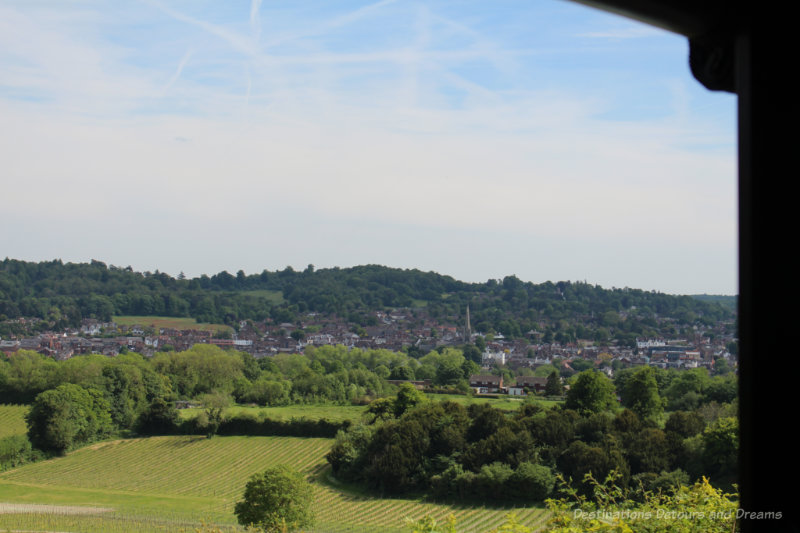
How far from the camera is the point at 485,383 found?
57.9m

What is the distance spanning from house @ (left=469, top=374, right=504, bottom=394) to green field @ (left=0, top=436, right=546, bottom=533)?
22.3m

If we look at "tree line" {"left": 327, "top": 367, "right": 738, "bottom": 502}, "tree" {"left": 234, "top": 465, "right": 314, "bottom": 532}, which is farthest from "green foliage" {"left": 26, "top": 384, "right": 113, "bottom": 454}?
"tree" {"left": 234, "top": 465, "right": 314, "bottom": 532}

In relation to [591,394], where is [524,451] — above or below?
below

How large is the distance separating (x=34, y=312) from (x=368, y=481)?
330ft

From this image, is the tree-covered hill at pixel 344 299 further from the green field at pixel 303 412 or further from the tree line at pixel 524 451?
the tree line at pixel 524 451

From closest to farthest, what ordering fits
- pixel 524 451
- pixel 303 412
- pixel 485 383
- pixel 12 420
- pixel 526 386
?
pixel 524 451
pixel 303 412
pixel 12 420
pixel 526 386
pixel 485 383

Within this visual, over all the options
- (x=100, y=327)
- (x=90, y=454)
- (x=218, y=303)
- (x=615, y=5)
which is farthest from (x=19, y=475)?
(x=218, y=303)

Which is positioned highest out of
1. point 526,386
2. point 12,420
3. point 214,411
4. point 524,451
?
point 524,451

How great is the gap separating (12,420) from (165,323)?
232 feet

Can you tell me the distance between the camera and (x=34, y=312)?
11444cm

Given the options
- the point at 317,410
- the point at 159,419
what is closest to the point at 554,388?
the point at 317,410

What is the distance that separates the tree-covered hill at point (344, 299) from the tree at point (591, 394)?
3271 inches

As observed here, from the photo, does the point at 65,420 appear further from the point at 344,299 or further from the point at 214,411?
the point at 344,299

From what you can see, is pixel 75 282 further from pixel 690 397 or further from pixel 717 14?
pixel 717 14
